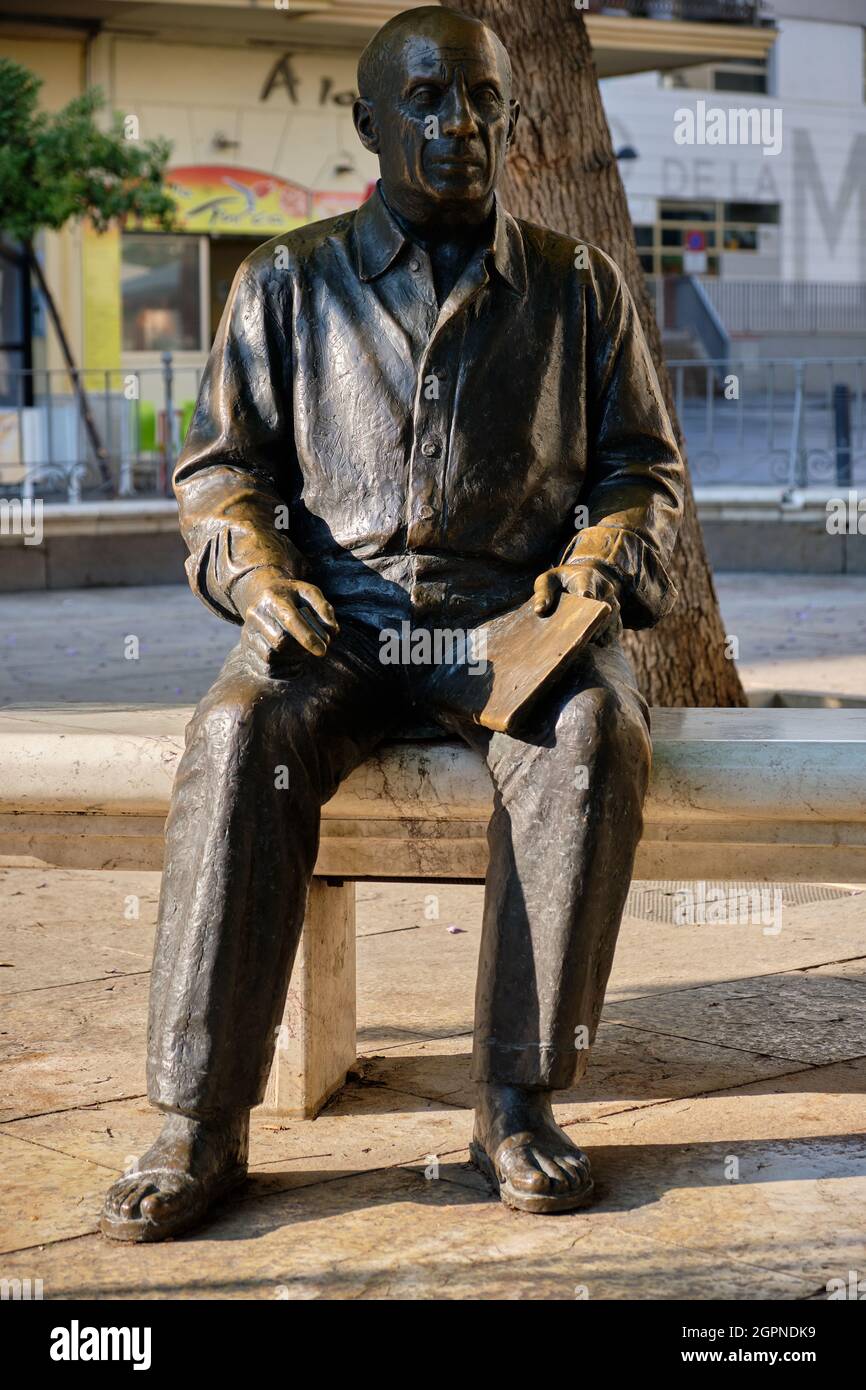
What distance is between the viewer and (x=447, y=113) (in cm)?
368

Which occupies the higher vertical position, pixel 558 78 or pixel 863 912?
pixel 558 78

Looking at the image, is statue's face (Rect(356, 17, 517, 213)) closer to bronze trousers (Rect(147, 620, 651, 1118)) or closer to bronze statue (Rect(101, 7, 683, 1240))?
bronze statue (Rect(101, 7, 683, 1240))

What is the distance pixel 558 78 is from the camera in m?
6.75

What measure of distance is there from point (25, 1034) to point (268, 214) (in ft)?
60.6

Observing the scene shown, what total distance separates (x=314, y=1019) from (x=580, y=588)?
40.7 inches

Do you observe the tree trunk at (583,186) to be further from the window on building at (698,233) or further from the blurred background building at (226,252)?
the window on building at (698,233)

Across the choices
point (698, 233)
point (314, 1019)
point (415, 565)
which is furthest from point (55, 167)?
point (698, 233)

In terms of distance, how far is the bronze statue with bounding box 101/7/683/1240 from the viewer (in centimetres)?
334

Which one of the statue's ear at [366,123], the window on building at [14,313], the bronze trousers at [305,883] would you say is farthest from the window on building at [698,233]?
the bronze trousers at [305,883]

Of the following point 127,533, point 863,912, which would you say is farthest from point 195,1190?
point 127,533

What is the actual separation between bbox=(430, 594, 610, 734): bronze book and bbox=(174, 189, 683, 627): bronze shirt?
0.14m

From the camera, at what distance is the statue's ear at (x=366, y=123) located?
3.88 meters
